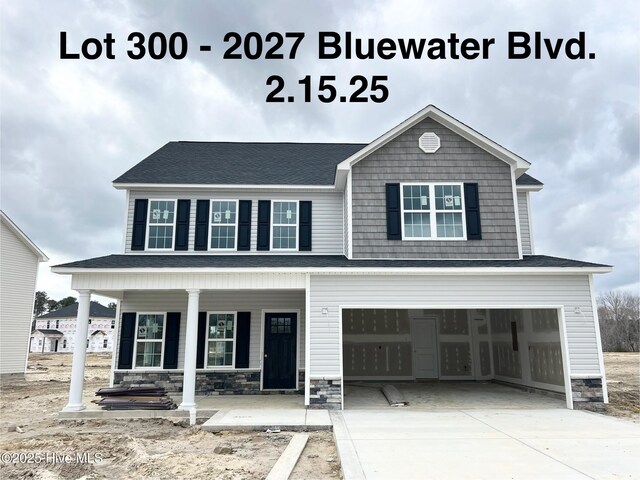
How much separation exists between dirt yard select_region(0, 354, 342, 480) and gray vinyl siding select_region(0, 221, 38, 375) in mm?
10144

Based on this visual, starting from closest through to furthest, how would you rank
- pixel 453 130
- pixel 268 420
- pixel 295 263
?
pixel 268 420 → pixel 295 263 → pixel 453 130

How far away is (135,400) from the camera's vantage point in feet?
33.0

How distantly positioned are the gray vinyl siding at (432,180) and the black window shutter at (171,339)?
18.9 feet

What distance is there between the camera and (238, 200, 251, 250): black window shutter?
12.9 meters

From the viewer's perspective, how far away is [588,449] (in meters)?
6.35

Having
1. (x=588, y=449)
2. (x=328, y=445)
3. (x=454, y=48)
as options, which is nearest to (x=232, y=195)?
(x=454, y=48)

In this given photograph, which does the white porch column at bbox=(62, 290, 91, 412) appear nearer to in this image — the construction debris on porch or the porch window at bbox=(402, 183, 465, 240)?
the construction debris on porch

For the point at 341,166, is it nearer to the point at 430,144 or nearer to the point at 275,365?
the point at 430,144

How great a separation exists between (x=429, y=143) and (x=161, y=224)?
839 cm

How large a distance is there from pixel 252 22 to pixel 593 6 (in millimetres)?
9175

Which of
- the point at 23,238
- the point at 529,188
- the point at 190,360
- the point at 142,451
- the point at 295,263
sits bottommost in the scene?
the point at 142,451

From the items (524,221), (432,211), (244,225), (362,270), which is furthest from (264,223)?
(524,221)

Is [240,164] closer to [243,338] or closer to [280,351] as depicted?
[243,338]

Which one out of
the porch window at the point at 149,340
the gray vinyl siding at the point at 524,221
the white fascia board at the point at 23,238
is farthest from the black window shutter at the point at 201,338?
the white fascia board at the point at 23,238
